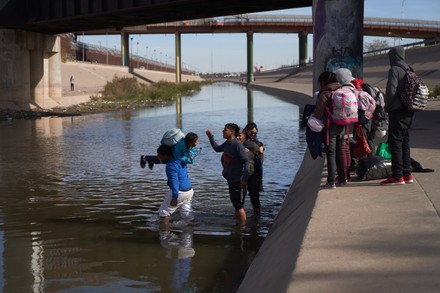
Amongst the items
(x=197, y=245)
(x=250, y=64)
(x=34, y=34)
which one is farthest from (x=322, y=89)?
(x=250, y=64)

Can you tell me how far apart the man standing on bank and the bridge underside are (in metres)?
24.6

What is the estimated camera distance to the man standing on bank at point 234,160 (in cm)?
941

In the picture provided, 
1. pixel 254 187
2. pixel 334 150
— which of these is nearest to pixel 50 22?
pixel 254 187

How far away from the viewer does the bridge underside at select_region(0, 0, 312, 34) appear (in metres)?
35.0

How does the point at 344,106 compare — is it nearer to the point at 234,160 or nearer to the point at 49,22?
the point at 234,160

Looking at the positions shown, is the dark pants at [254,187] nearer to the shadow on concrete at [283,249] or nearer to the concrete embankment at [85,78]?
the shadow on concrete at [283,249]

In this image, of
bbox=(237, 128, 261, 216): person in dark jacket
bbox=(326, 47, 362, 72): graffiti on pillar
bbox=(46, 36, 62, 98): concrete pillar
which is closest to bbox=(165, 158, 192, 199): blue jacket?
bbox=(237, 128, 261, 216): person in dark jacket

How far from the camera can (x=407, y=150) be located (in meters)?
9.02

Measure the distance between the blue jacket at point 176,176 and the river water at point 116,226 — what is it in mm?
636

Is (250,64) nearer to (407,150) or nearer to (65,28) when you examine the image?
(65,28)

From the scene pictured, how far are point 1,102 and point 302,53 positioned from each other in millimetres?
91686

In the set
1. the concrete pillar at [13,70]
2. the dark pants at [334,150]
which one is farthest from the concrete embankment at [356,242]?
the concrete pillar at [13,70]

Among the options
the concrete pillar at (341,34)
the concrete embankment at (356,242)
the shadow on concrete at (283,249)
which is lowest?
the shadow on concrete at (283,249)

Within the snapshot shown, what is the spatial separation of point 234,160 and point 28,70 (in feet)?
129
